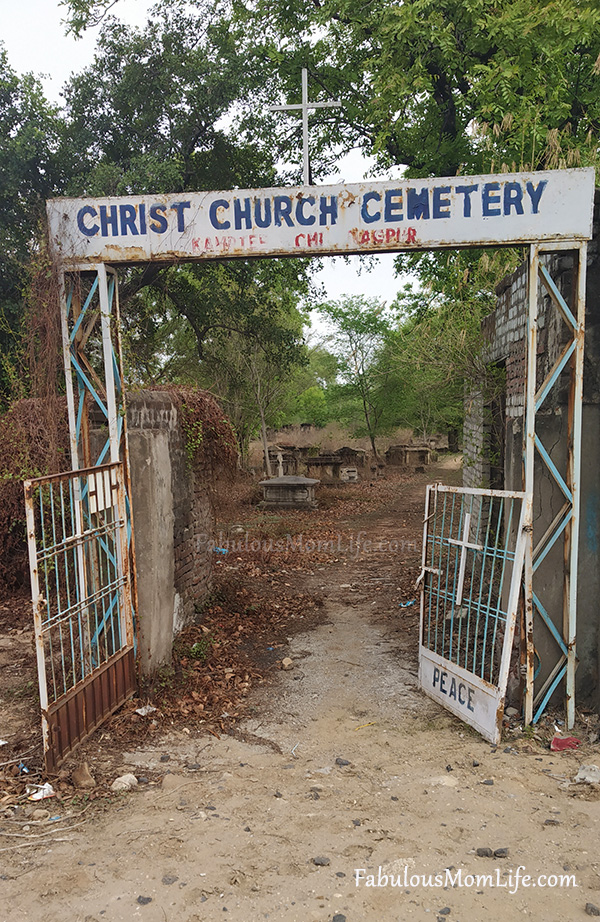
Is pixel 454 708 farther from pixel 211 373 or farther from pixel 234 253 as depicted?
pixel 211 373

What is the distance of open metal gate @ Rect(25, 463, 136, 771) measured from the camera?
3945mm

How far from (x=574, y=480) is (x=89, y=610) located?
12.6ft

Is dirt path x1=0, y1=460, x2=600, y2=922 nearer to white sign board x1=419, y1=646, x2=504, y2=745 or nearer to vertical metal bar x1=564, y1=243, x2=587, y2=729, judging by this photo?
white sign board x1=419, y1=646, x2=504, y2=745

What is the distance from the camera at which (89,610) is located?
487cm

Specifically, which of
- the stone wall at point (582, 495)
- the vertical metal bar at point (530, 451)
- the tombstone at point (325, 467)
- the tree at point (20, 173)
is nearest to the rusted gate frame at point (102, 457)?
the vertical metal bar at point (530, 451)

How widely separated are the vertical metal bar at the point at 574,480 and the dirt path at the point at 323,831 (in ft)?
1.85

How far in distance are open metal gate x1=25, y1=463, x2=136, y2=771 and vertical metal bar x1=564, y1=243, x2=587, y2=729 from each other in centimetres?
343

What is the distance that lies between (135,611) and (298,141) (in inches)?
485

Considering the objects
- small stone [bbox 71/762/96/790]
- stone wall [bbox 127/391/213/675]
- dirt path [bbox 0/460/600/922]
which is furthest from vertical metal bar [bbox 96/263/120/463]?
dirt path [bbox 0/460/600/922]

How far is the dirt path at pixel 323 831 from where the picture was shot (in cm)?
293

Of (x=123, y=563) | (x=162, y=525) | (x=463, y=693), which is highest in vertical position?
(x=162, y=525)

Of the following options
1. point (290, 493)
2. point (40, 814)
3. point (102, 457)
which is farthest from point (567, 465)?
point (290, 493)

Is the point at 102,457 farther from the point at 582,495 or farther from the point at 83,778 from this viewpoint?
the point at 582,495

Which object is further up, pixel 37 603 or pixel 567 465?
pixel 567 465
